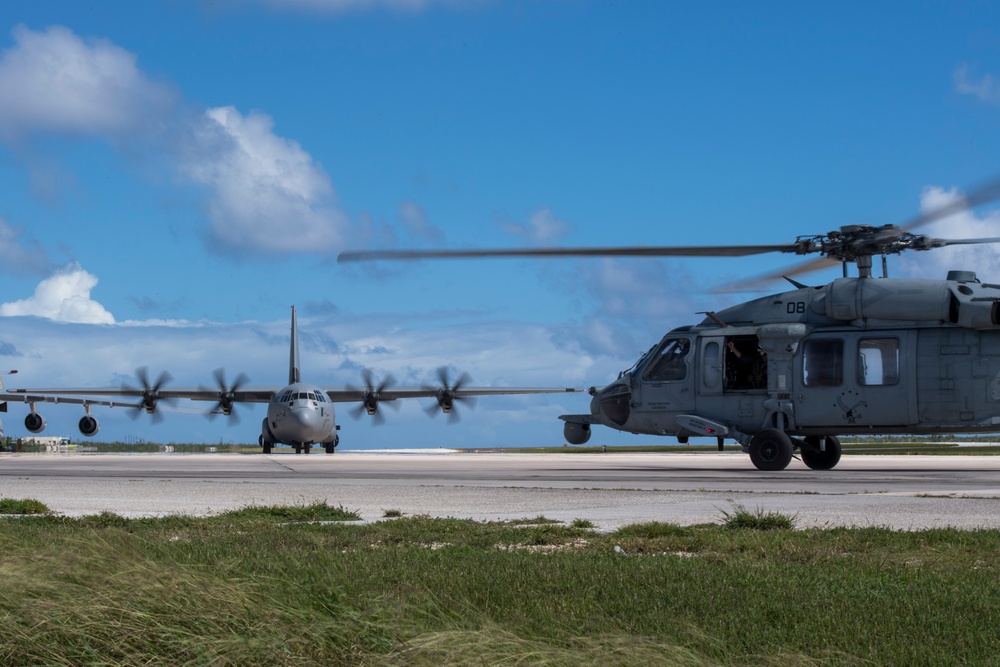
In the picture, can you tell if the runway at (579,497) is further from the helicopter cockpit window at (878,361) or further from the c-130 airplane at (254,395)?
the c-130 airplane at (254,395)

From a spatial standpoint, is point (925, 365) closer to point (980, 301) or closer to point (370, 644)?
point (980, 301)

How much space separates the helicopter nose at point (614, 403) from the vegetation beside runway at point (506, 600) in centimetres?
1683

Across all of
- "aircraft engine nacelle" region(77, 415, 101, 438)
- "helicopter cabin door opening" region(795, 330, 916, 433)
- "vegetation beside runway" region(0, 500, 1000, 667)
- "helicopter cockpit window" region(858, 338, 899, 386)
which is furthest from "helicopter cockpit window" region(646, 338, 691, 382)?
"aircraft engine nacelle" region(77, 415, 101, 438)

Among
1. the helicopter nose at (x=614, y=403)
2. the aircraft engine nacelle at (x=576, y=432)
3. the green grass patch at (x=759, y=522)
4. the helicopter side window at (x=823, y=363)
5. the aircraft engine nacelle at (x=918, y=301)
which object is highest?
the aircraft engine nacelle at (x=918, y=301)

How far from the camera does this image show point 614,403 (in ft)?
85.8

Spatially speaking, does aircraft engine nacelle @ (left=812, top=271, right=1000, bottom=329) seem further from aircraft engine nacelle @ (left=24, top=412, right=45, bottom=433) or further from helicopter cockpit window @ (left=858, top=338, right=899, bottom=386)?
aircraft engine nacelle @ (left=24, top=412, right=45, bottom=433)

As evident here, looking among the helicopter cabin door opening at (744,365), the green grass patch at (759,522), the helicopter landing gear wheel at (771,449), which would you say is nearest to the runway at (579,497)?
the green grass patch at (759,522)

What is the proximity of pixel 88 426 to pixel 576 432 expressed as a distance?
45695 mm

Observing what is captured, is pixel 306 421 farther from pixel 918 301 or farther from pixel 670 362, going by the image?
pixel 918 301

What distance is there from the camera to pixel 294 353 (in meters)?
63.9

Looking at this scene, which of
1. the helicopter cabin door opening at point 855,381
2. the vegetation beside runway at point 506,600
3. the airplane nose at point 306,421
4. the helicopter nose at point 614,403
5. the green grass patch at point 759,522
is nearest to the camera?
the vegetation beside runway at point 506,600

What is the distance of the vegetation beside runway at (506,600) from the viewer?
3881mm

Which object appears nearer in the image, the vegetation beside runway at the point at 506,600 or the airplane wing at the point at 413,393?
the vegetation beside runway at the point at 506,600

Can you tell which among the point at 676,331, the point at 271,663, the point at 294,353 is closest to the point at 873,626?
the point at 271,663
